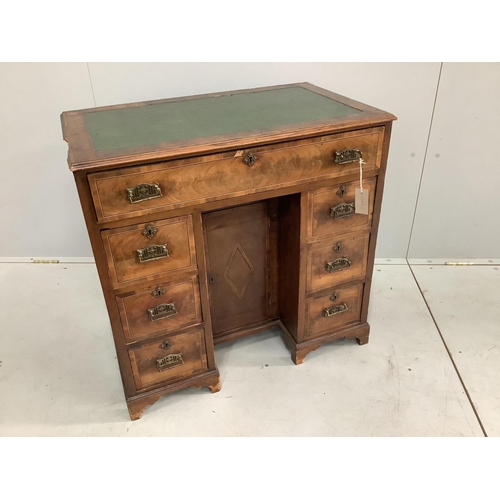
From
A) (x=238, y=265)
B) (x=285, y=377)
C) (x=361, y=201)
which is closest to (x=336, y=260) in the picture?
(x=361, y=201)

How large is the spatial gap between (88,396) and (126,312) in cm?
54

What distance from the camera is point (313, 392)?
1.82 meters

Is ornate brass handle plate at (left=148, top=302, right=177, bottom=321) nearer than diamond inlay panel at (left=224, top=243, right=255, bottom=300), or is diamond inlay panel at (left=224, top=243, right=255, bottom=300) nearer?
ornate brass handle plate at (left=148, top=302, right=177, bottom=321)

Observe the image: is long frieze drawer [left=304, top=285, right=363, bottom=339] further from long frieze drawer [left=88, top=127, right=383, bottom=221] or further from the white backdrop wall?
the white backdrop wall

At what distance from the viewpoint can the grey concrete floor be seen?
169 cm

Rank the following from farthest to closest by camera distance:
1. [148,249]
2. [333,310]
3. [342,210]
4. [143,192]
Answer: [333,310] → [342,210] → [148,249] → [143,192]

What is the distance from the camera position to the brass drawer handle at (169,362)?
1.69 meters

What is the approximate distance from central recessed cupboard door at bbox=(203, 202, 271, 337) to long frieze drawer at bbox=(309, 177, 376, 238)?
24cm

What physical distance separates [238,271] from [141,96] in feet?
3.23

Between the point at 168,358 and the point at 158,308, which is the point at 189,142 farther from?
the point at 168,358

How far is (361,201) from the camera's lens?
1599mm

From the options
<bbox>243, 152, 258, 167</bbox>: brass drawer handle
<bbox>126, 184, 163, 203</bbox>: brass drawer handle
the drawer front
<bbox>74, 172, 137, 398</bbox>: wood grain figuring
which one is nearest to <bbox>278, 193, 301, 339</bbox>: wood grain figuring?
<bbox>243, 152, 258, 167</bbox>: brass drawer handle

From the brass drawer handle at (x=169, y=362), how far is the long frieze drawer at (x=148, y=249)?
0.37 meters

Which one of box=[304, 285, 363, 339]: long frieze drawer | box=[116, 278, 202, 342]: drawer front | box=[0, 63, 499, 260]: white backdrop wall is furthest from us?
box=[0, 63, 499, 260]: white backdrop wall
